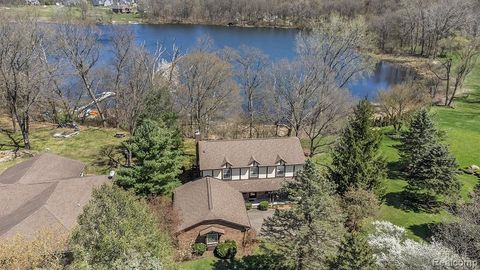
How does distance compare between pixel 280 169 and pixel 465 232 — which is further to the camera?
pixel 280 169

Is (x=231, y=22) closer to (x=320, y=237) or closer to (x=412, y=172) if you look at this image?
(x=412, y=172)

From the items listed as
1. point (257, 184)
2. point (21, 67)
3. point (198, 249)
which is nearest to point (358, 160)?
point (257, 184)

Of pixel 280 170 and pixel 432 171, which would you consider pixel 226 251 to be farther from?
pixel 432 171

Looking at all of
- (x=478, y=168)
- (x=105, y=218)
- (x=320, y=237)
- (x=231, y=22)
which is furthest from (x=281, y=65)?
(x=231, y=22)

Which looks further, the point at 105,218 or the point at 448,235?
the point at 448,235

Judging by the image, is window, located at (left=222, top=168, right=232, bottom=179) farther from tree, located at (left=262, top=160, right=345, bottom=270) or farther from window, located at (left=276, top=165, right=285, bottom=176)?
tree, located at (left=262, top=160, right=345, bottom=270)

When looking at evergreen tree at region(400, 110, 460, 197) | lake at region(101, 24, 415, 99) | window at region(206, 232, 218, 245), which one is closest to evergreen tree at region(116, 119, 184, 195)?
window at region(206, 232, 218, 245)
